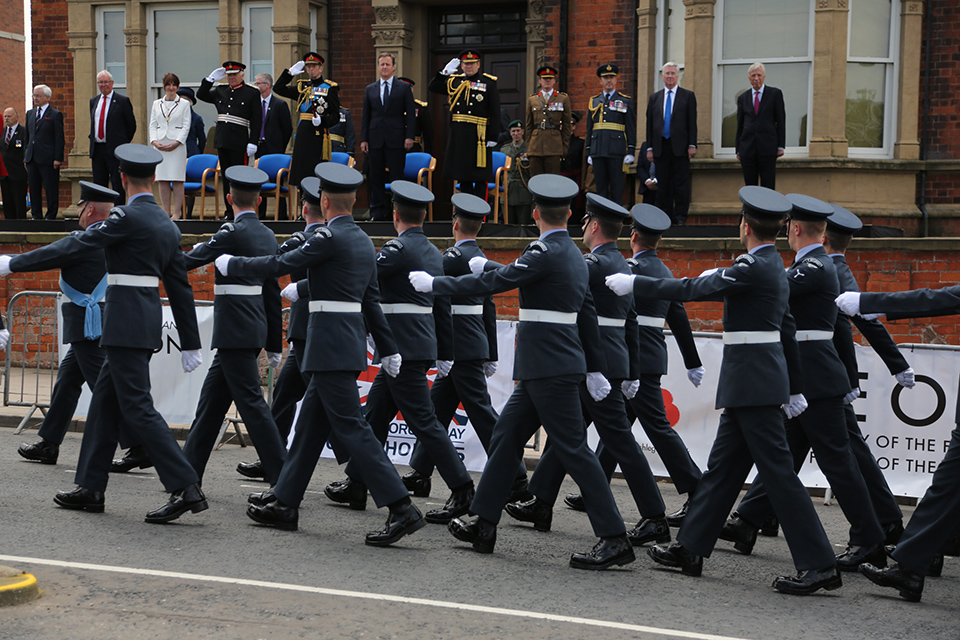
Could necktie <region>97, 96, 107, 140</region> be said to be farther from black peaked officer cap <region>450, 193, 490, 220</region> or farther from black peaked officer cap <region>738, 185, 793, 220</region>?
black peaked officer cap <region>738, 185, 793, 220</region>

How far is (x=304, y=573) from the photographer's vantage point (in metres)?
5.83

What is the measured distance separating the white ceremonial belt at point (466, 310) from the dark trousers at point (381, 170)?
6.01m

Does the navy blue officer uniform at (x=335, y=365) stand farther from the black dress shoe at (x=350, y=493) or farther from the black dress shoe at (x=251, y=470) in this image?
the black dress shoe at (x=251, y=470)

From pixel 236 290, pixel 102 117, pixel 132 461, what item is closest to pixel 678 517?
pixel 236 290

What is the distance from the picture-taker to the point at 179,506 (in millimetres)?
6777

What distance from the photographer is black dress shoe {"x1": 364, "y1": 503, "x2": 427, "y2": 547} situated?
6.46 meters

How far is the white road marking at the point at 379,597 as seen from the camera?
5.10 meters

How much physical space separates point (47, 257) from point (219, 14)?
35.7 feet

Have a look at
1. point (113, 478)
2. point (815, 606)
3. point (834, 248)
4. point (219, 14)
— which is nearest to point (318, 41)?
point (219, 14)

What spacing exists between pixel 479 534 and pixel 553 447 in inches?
24.7

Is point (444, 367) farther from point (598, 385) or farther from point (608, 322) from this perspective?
point (598, 385)

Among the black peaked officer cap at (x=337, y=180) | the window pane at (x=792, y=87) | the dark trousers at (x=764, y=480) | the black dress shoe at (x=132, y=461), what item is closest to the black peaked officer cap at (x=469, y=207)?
the black peaked officer cap at (x=337, y=180)

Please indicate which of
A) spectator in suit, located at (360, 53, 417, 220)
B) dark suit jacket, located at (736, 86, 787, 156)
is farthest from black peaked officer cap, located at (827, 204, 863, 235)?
spectator in suit, located at (360, 53, 417, 220)

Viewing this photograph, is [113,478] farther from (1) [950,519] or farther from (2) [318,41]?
(2) [318,41]
